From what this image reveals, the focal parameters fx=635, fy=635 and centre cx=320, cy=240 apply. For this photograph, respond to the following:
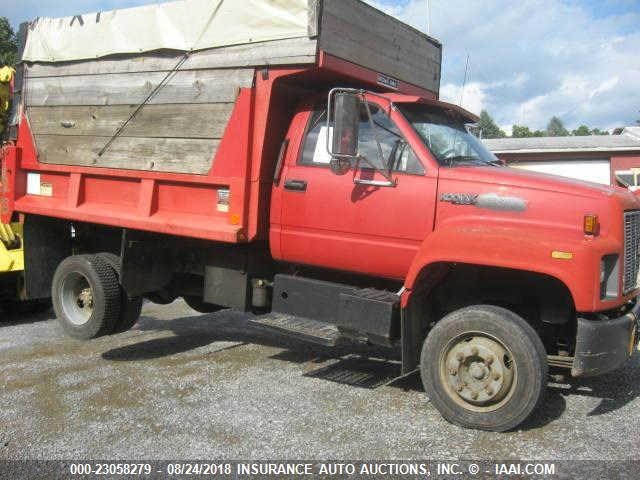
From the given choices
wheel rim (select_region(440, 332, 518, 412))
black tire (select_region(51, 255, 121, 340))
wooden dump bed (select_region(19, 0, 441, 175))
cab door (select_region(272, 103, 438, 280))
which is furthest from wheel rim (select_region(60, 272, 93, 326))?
wheel rim (select_region(440, 332, 518, 412))

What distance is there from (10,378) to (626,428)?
5055 mm

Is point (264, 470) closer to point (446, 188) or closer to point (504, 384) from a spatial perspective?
point (504, 384)

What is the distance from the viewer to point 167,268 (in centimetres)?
640

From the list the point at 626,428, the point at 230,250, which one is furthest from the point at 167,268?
the point at 626,428

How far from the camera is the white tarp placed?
521 cm

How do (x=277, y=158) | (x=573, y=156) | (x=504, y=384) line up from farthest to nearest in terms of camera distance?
1. (x=573, y=156)
2. (x=277, y=158)
3. (x=504, y=384)

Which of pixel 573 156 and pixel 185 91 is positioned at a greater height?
pixel 573 156

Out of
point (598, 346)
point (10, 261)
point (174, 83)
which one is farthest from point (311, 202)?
point (10, 261)

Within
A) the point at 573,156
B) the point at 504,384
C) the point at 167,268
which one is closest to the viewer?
the point at 504,384

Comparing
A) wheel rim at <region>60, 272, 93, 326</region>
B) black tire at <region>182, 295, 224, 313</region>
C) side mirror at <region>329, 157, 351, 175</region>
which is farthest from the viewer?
black tire at <region>182, 295, 224, 313</region>

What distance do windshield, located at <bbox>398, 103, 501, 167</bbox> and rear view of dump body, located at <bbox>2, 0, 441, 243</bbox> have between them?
2.23 ft

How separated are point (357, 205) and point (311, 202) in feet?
1.44

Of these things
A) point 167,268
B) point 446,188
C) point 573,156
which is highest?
point 573,156

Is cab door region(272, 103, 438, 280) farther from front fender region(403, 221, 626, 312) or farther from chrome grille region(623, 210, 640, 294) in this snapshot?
chrome grille region(623, 210, 640, 294)
